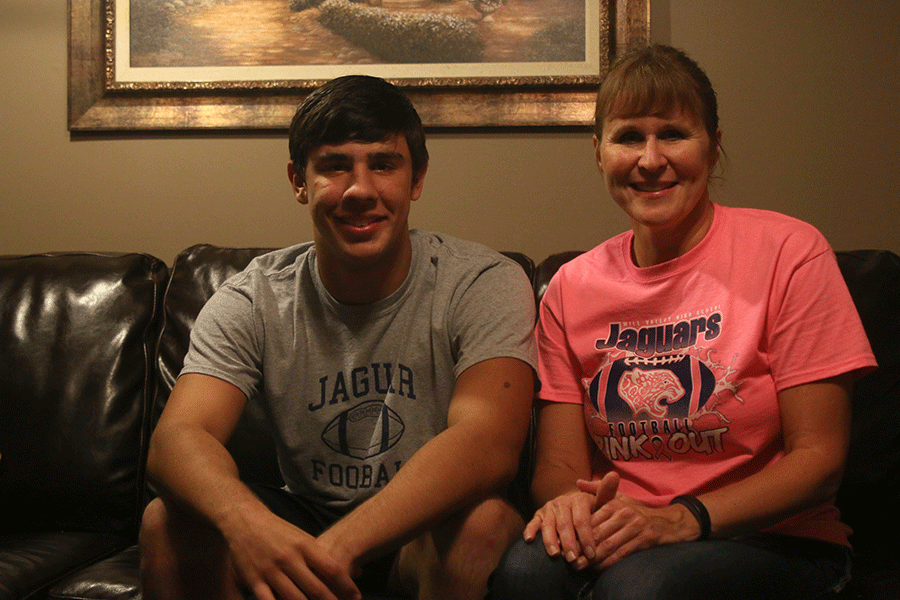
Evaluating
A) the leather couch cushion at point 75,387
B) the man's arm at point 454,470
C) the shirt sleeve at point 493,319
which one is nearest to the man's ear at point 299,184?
the shirt sleeve at point 493,319

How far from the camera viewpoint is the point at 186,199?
6.94 ft

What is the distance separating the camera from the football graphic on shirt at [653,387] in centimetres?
116

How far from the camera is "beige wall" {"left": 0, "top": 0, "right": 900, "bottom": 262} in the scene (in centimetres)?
201

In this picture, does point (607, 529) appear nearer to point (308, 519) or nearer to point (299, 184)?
point (308, 519)

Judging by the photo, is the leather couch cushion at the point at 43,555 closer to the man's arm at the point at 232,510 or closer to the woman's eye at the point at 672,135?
the man's arm at the point at 232,510

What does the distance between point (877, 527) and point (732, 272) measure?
725mm

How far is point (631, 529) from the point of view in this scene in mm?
992

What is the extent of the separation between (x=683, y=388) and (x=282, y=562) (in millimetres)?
684

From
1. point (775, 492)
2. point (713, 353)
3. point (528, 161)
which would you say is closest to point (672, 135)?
point (713, 353)

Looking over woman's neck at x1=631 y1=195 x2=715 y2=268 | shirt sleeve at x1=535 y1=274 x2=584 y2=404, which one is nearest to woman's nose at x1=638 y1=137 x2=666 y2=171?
Answer: woman's neck at x1=631 y1=195 x2=715 y2=268

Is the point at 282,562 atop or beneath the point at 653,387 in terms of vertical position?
beneath

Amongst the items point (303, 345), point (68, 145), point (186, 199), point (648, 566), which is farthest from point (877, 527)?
point (68, 145)

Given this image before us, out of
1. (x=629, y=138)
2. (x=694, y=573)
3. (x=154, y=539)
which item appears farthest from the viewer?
(x=629, y=138)

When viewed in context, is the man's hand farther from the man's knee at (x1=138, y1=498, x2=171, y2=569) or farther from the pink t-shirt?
the pink t-shirt
